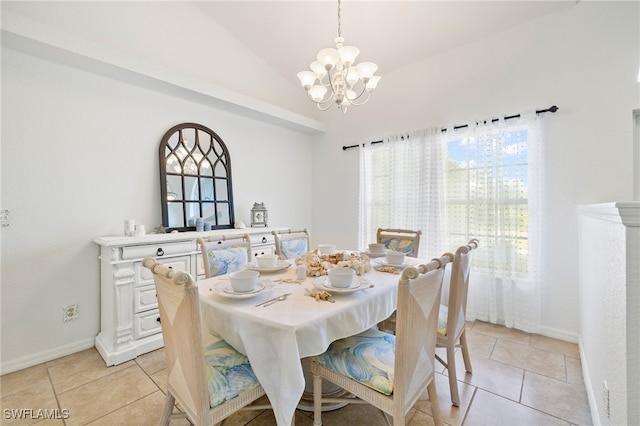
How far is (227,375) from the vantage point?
1.17 m

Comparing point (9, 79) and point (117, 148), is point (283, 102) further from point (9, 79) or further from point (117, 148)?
point (9, 79)

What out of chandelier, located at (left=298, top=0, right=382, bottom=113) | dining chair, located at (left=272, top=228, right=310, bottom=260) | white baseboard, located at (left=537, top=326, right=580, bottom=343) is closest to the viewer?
chandelier, located at (left=298, top=0, right=382, bottom=113)

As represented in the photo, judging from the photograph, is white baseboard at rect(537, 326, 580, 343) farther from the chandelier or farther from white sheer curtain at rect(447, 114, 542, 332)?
the chandelier

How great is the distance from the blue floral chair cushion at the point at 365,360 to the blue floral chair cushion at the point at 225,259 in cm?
99

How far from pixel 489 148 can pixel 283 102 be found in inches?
105

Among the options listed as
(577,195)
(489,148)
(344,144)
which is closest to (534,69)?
(489,148)

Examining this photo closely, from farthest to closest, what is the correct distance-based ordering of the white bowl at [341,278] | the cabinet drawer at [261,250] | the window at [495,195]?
the cabinet drawer at [261,250]
the window at [495,195]
the white bowl at [341,278]

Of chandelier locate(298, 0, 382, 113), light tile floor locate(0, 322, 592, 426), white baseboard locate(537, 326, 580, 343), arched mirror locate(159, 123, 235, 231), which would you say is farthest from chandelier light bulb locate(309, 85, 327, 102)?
white baseboard locate(537, 326, 580, 343)

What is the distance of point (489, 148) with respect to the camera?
2.76m

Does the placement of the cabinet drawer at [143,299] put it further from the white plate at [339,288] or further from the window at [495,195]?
the window at [495,195]

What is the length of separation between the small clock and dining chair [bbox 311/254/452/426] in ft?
7.62

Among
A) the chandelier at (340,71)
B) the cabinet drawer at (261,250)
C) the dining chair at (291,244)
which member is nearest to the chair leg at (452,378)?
the dining chair at (291,244)

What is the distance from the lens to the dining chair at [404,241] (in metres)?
2.59

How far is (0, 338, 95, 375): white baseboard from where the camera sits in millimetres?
1984
